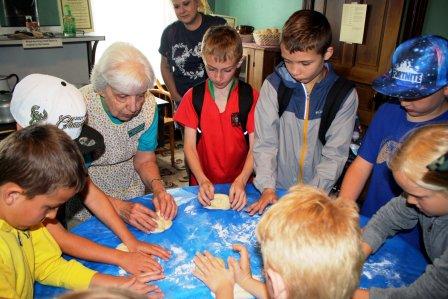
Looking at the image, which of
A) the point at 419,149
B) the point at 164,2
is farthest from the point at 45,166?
the point at 164,2

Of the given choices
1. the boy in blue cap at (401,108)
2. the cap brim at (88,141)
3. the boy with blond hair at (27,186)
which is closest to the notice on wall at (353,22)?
the boy in blue cap at (401,108)

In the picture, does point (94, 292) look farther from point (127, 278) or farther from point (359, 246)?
point (127, 278)

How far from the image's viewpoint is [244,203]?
170 cm

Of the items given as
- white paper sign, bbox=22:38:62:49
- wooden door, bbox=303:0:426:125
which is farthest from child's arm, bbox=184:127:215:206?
white paper sign, bbox=22:38:62:49

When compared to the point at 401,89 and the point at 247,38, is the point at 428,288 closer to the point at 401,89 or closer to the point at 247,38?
the point at 401,89

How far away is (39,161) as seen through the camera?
95 cm

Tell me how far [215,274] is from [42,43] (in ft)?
11.0

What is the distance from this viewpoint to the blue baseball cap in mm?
1367

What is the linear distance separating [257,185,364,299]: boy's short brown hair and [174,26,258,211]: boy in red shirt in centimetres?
105

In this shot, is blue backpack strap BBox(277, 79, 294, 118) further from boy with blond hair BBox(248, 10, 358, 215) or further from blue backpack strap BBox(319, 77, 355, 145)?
blue backpack strap BBox(319, 77, 355, 145)

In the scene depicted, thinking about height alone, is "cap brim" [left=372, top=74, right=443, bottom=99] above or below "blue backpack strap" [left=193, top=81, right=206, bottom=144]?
above

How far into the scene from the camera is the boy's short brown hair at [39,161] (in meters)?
0.93

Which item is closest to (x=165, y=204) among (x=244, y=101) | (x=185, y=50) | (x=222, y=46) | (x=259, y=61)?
(x=244, y=101)

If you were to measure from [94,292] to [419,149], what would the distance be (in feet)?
3.25
